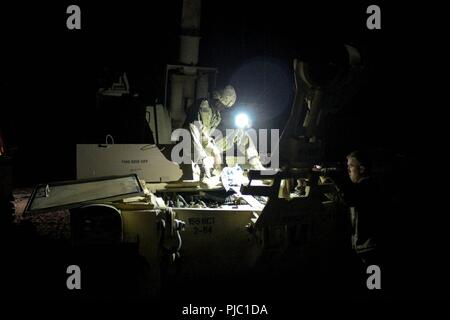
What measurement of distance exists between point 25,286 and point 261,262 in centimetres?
329

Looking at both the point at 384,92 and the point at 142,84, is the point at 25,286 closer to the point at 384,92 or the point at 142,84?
the point at 142,84

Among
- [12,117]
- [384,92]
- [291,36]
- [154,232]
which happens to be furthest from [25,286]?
[384,92]

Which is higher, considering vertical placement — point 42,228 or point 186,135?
point 186,135

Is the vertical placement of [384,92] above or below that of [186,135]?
above

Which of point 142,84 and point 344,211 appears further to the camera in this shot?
point 142,84

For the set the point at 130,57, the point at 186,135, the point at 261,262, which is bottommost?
the point at 261,262

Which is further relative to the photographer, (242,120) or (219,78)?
(219,78)

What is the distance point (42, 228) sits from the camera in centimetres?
711

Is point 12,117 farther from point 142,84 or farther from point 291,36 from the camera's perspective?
point 291,36

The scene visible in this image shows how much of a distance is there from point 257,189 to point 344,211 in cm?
163

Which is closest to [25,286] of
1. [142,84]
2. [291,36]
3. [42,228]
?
[42,228]

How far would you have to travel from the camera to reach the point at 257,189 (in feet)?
13.6
